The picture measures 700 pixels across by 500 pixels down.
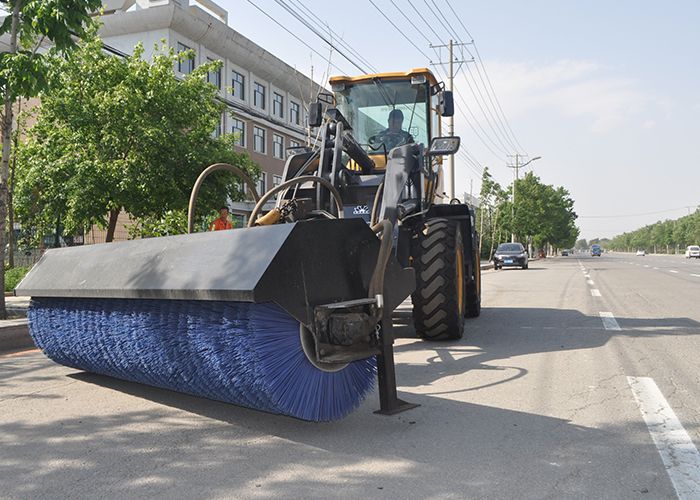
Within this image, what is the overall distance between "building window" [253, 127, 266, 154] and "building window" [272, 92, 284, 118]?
2.42m

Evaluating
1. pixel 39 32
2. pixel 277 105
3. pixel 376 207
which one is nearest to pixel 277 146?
pixel 277 105

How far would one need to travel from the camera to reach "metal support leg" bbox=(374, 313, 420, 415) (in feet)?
12.1

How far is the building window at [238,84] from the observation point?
110ft

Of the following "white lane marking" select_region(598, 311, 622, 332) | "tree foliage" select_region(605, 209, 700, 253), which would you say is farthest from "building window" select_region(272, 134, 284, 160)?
"tree foliage" select_region(605, 209, 700, 253)

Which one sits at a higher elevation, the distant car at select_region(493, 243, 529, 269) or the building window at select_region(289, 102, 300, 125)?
the building window at select_region(289, 102, 300, 125)

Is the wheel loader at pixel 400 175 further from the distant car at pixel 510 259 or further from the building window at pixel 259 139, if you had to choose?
the building window at pixel 259 139

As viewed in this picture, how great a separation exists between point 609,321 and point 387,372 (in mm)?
6286

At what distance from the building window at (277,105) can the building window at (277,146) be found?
156cm

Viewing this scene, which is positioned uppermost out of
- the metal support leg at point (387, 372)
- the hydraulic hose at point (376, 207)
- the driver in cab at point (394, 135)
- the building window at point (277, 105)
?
the building window at point (277, 105)

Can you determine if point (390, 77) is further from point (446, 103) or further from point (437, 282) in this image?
point (437, 282)

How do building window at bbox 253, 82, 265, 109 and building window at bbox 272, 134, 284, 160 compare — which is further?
building window at bbox 272, 134, 284, 160

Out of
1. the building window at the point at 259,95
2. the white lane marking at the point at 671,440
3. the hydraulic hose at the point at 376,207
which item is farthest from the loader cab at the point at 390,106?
the building window at the point at 259,95

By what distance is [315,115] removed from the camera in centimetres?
670

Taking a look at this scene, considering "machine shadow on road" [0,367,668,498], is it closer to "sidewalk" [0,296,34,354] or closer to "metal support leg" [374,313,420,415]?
"metal support leg" [374,313,420,415]
